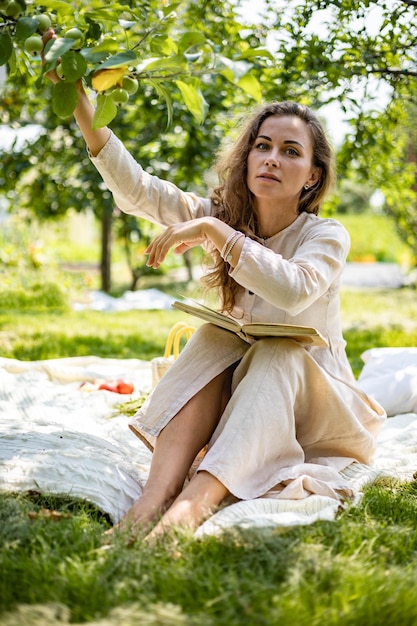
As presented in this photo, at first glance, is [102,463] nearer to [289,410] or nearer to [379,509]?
[289,410]

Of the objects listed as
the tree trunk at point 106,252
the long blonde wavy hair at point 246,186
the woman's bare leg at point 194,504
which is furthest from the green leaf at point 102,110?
the tree trunk at point 106,252

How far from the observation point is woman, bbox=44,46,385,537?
1.82 m

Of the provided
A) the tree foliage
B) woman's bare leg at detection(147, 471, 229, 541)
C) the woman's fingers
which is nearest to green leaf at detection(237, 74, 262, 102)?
the tree foliage

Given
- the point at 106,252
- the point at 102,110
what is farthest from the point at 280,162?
the point at 106,252

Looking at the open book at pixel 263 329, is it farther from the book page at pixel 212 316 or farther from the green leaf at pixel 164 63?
the green leaf at pixel 164 63

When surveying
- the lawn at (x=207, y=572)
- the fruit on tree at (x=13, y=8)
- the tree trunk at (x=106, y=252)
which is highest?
the fruit on tree at (x=13, y=8)

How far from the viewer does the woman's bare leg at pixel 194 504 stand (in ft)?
5.25

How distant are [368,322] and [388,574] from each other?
16.7 feet

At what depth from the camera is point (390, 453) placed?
8.41 feet

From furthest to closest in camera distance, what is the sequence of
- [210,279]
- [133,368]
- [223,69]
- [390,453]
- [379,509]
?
[133,368]
[390,453]
[210,279]
[379,509]
[223,69]

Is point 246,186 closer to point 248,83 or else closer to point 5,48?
point 248,83

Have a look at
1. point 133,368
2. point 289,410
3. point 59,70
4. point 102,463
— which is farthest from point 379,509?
point 133,368

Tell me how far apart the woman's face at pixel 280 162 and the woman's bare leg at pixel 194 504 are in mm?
889

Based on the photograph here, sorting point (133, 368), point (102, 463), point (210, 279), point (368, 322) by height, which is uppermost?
point (210, 279)
